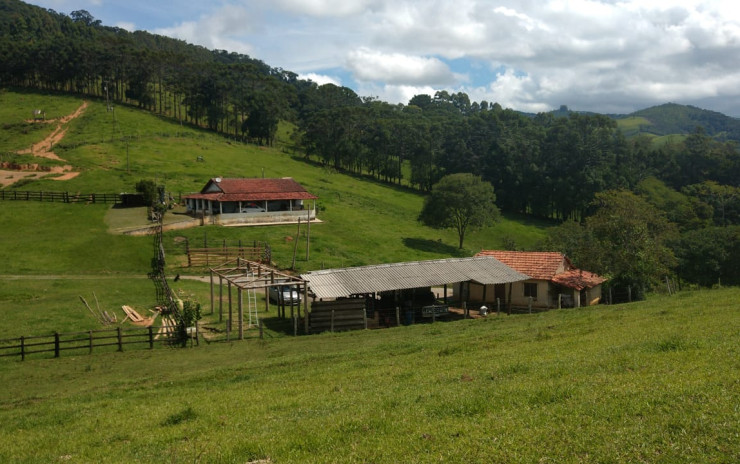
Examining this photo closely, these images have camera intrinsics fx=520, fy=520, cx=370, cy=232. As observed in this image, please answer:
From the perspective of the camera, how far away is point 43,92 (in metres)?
124

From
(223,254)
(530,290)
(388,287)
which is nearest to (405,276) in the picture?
(388,287)

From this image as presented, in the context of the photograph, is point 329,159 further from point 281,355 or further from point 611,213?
point 281,355

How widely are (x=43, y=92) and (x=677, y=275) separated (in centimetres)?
13534

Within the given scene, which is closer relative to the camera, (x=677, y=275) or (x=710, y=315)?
(x=710, y=315)

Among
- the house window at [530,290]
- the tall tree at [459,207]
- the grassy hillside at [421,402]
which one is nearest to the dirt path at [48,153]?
the tall tree at [459,207]

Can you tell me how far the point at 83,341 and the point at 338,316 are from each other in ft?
42.0

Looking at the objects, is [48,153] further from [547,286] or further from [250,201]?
[547,286]

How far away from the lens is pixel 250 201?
2383 inches

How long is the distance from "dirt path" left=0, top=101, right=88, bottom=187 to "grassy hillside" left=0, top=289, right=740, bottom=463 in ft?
168

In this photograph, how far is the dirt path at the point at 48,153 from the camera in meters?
64.2

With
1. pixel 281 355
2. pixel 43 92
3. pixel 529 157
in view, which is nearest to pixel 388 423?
pixel 281 355

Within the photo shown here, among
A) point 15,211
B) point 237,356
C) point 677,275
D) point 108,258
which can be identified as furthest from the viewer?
point 677,275

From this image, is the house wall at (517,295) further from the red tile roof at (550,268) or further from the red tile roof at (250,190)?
the red tile roof at (250,190)

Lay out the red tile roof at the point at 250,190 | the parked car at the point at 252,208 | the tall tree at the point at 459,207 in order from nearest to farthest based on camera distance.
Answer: the red tile roof at the point at 250,190 < the parked car at the point at 252,208 < the tall tree at the point at 459,207
